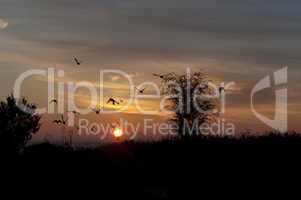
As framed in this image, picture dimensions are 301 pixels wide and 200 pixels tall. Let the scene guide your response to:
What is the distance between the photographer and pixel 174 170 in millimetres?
25438

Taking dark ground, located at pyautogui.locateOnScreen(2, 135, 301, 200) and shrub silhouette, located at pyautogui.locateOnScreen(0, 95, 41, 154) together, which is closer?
dark ground, located at pyautogui.locateOnScreen(2, 135, 301, 200)

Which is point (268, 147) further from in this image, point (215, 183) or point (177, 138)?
point (177, 138)

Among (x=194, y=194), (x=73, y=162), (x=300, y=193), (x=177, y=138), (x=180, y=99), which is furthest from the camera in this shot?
(x=180, y=99)

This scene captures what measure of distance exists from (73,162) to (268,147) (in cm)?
774

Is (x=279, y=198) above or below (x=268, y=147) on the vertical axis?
below

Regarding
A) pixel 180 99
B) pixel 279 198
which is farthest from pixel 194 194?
pixel 180 99

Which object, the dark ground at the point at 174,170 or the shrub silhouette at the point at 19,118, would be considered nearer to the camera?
the dark ground at the point at 174,170

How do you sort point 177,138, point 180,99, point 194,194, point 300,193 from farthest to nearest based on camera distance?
point 180,99, point 177,138, point 194,194, point 300,193

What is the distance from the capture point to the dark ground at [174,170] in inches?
936

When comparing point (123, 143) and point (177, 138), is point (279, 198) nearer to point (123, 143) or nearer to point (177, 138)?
point (177, 138)

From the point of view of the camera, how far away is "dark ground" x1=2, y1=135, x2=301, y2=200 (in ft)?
78.0

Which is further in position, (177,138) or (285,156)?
(177,138)

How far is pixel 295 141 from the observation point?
1013 inches

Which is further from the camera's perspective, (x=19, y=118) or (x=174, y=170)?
(x=19, y=118)
